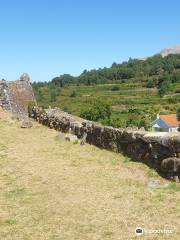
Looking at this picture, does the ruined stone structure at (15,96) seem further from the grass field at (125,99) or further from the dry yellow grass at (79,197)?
the grass field at (125,99)

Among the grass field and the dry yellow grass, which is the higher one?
the grass field

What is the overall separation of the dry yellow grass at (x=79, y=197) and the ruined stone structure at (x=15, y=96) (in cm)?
1077

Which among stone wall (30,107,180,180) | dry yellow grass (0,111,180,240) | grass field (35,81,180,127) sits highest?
grass field (35,81,180,127)

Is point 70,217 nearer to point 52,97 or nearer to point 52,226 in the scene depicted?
point 52,226

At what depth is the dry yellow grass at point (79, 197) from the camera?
295 inches

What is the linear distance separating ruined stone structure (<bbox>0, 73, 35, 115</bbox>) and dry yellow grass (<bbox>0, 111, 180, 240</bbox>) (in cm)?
1077

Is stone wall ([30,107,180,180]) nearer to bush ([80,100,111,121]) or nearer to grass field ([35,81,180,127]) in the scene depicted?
bush ([80,100,111,121])

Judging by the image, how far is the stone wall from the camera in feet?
33.6

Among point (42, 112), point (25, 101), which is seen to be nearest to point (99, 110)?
point (25, 101)

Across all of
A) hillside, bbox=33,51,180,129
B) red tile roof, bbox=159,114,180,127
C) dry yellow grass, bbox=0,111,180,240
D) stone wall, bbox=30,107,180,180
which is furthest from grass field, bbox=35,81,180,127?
dry yellow grass, bbox=0,111,180,240

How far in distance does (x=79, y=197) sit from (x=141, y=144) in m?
3.09

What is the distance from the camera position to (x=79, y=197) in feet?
30.4

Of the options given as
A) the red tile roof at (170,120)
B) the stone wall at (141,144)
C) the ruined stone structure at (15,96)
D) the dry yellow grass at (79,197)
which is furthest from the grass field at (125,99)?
the dry yellow grass at (79,197)

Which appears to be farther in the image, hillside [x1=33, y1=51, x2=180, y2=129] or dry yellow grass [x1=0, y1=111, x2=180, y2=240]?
hillside [x1=33, y1=51, x2=180, y2=129]
